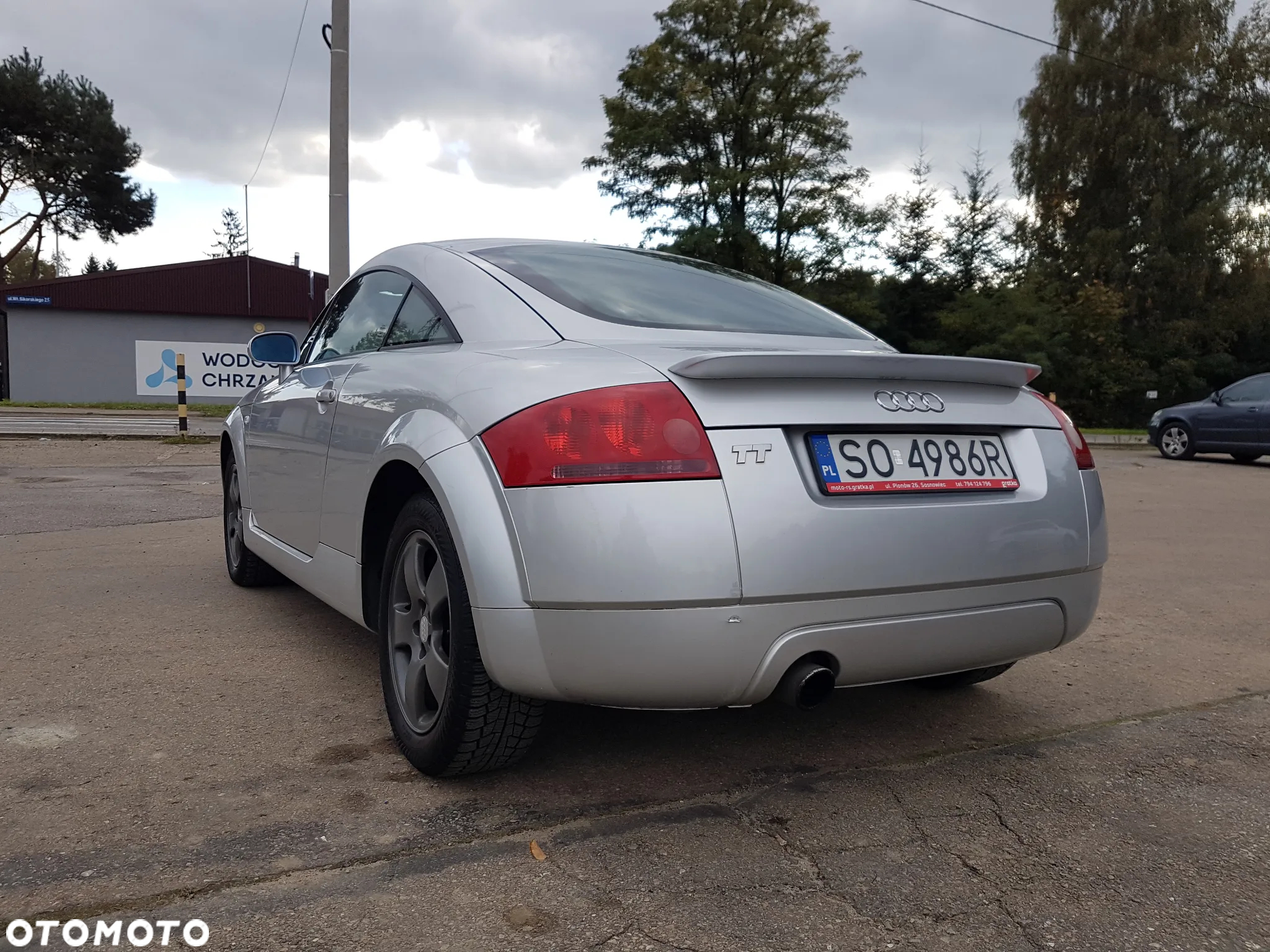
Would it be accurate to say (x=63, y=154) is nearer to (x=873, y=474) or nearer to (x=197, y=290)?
(x=197, y=290)

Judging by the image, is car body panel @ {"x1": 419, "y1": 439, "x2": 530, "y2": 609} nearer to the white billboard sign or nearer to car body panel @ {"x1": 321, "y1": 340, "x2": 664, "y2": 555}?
car body panel @ {"x1": 321, "y1": 340, "x2": 664, "y2": 555}

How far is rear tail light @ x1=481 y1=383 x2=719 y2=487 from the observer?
2.24 metres

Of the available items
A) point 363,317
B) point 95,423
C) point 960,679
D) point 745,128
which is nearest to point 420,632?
point 363,317

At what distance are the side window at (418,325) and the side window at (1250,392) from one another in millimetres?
16178

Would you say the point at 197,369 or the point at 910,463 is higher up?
the point at 197,369

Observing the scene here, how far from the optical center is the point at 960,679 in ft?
11.4

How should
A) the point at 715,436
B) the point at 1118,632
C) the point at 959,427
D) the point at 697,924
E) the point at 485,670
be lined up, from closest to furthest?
1. the point at 697,924
2. the point at 715,436
3. the point at 485,670
4. the point at 959,427
5. the point at 1118,632

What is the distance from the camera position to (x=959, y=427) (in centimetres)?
262

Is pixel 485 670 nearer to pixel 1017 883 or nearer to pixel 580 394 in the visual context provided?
pixel 580 394

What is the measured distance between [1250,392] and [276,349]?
16.0 m

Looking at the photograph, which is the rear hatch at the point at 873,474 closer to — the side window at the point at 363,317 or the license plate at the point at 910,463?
the license plate at the point at 910,463

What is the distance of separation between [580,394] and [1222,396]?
17104 millimetres

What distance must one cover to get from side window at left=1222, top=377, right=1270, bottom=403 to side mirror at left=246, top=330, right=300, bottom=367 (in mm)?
15709

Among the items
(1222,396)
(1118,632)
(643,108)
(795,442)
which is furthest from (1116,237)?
(795,442)
